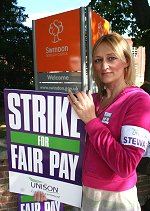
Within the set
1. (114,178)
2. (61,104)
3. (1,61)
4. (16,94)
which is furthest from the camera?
(1,61)

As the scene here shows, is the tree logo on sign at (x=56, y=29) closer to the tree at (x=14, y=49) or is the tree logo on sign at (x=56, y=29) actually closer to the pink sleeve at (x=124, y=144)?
the pink sleeve at (x=124, y=144)

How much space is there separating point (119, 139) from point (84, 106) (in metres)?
0.24

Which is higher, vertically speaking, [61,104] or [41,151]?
[61,104]

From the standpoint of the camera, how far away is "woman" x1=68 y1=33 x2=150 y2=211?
4.20 feet

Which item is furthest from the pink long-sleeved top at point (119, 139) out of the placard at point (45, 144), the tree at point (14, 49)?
the tree at point (14, 49)

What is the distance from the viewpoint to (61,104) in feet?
5.52

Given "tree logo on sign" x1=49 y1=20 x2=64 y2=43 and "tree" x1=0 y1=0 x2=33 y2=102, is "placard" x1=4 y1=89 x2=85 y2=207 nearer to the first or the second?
"tree logo on sign" x1=49 y1=20 x2=64 y2=43

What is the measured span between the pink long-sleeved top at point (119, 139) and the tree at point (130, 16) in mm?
6951

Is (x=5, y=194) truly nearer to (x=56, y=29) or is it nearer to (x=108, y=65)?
(x=56, y=29)

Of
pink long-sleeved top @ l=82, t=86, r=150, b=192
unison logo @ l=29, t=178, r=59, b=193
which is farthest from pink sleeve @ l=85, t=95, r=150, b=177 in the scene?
unison logo @ l=29, t=178, r=59, b=193

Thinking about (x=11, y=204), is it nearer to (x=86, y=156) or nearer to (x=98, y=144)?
(x=86, y=156)

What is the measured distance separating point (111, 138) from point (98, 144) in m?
0.06

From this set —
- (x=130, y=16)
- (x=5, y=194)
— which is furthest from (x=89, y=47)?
→ (x=130, y=16)

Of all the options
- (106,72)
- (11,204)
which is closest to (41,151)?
(106,72)
